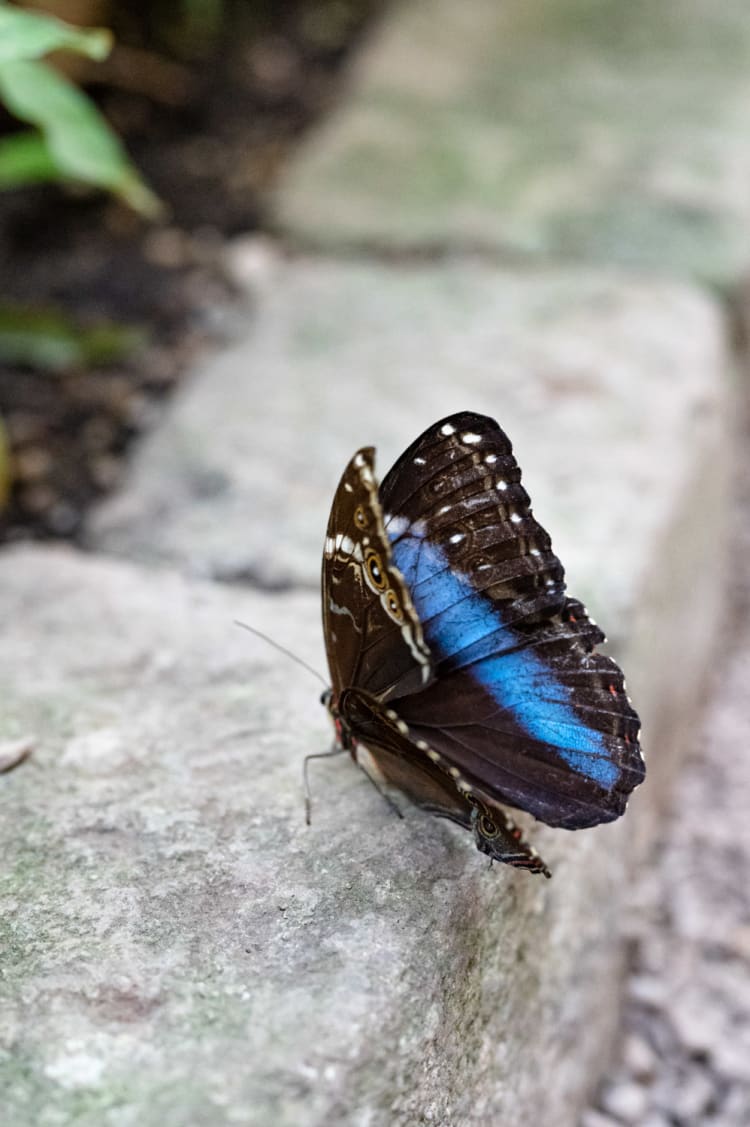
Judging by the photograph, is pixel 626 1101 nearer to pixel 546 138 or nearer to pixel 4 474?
pixel 4 474

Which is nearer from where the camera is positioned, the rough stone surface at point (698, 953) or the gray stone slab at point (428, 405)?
the rough stone surface at point (698, 953)

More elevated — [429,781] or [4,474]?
[4,474]

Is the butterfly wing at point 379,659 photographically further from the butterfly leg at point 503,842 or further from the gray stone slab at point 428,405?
the gray stone slab at point 428,405

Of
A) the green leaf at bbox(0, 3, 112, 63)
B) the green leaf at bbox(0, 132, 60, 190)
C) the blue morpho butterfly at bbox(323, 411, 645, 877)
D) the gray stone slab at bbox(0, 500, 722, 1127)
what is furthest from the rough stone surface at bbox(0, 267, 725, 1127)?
the green leaf at bbox(0, 3, 112, 63)

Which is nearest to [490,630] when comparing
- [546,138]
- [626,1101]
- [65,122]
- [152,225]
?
[626,1101]

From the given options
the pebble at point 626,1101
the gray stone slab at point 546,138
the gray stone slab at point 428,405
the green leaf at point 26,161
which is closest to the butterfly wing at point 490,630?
the gray stone slab at point 428,405
